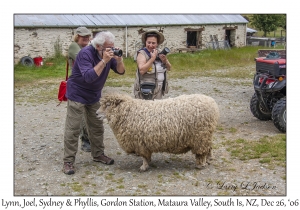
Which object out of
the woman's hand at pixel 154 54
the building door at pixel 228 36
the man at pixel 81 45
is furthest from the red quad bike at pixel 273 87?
the building door at pixel 228 36

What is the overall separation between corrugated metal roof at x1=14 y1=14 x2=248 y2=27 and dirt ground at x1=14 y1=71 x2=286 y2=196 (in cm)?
1228

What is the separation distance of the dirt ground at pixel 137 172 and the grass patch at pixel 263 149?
0.14 metres

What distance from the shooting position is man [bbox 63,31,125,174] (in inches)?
193

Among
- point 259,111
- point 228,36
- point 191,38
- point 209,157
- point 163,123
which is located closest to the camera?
point 163,123

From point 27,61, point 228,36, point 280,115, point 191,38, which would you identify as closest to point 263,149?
point 280,115

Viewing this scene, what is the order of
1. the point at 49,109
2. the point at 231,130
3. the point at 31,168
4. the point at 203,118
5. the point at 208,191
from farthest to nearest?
the point at 49,109
the point at 231,130
the point at 31,168
the point at 203,118
the point at 208,191

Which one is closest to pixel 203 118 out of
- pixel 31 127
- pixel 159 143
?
pixel 159 143

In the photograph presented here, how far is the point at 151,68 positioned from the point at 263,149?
2278 mm

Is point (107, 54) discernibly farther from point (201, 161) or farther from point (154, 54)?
point (201, 161)

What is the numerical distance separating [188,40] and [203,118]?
69.6 feet

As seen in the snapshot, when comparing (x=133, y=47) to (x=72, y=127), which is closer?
(x=72, y=127)

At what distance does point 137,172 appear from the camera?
538 cm

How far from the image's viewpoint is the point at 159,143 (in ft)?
17.1

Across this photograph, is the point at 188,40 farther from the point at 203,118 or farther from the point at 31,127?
the point at 203,118
